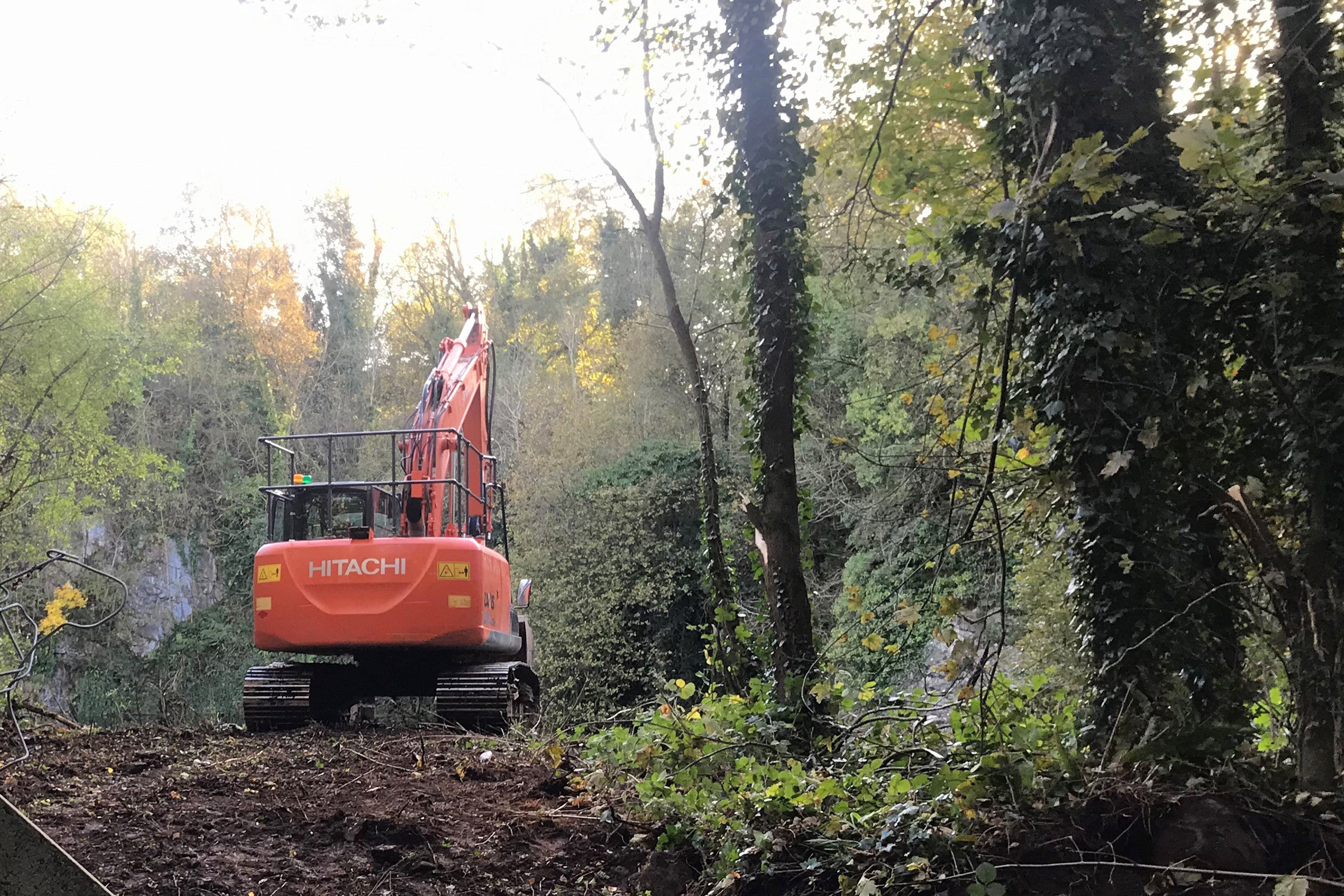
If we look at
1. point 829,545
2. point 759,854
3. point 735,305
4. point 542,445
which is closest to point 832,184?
point 735,305

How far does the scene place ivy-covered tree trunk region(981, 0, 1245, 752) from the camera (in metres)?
2.88

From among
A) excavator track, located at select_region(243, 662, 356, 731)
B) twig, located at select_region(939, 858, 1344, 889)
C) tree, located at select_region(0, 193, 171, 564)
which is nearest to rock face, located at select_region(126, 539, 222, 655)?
tree, located at select_region(0, 193, 171, 564)

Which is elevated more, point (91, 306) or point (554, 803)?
point (91, 306)

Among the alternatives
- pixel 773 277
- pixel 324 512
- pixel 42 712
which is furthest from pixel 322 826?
pixel 324 512

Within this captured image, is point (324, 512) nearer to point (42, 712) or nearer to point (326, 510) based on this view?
point (326, 510)

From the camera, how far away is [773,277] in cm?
541

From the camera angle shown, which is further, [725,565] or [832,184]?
[832,184]

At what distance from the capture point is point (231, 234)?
28.8 m

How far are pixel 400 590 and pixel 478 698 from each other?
109 cm

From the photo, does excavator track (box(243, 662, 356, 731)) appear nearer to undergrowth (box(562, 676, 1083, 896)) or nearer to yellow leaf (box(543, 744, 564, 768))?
yellow leaf (box(543, 744, 564, 768))

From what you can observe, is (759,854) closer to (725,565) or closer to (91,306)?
(725,565)

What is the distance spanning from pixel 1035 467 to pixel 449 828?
274cm

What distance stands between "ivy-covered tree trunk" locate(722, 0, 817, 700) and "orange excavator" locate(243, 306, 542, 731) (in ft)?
12.3

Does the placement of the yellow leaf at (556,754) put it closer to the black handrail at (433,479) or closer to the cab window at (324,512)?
the black handrail at (433,479)
